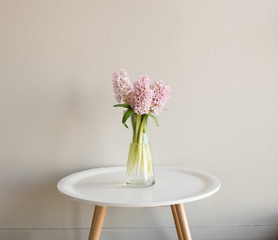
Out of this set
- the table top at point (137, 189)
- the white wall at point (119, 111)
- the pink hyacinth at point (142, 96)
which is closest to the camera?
the table top at point (137, 189)

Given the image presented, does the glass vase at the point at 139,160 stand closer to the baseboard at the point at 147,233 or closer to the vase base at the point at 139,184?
the vase base at the point at 139,184

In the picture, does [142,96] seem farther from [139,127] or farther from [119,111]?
[119,111]

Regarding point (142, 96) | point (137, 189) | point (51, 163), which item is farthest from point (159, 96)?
point (51, 163)

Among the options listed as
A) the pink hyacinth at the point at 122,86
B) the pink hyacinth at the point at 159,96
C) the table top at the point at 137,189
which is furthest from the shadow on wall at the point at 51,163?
the pink hyacinth at the point at 159,96

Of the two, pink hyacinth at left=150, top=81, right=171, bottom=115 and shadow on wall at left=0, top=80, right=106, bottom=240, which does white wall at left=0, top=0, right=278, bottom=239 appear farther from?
pink hyacinth at left=150, top=81, right=171, bottom=115

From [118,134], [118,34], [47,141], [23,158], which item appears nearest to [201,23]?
[118,34]

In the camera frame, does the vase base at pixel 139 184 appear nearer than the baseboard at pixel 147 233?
Yes

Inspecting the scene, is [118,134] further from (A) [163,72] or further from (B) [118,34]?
(B) [118,34]

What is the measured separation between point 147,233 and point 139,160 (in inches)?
21.1

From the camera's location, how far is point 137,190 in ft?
4.34

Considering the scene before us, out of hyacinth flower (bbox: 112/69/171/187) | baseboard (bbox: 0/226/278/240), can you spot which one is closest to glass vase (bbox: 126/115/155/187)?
hyacinth flower (bbox: 112/69/171/187)

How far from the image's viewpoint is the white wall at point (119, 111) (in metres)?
1.66

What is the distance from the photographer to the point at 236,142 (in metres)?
1.70

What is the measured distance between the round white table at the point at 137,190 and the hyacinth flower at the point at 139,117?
54 mm
